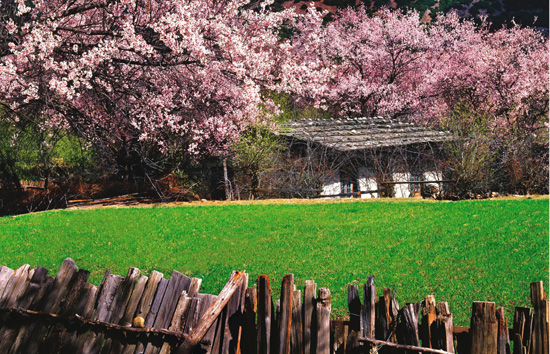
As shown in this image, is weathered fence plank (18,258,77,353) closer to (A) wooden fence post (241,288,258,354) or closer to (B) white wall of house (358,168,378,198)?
(A) wooden fence post (241,288,258,354)

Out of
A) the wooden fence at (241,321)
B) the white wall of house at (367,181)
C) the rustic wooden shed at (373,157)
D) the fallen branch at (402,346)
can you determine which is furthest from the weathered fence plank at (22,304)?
the white wall of house at (367,181)

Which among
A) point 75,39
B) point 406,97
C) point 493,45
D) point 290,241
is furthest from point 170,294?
point 493,45

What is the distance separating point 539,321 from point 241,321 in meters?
2.02

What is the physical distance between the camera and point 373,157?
19.7m

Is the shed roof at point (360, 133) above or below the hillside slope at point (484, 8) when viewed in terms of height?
below

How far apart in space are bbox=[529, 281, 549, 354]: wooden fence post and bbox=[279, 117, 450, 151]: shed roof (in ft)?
54.6

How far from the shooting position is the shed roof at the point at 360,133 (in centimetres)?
2052

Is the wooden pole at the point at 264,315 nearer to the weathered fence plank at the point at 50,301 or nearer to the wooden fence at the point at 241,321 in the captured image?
the wooden fence at the point at 241,321

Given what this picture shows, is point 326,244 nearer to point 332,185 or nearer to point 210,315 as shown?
point 210,315

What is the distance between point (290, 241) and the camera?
35.5ft

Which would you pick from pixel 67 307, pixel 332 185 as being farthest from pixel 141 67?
pixel 332 185

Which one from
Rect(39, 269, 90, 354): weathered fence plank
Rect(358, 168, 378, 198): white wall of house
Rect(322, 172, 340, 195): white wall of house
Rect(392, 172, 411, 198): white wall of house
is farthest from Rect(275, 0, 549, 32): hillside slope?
Rect(39, 269, 90, 354): weathered fence plank

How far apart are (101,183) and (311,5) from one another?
10.6 m

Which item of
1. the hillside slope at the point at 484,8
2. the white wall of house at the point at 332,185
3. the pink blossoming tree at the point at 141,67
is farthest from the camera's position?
the hillside slope at the point at 484,8
